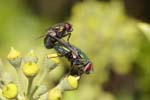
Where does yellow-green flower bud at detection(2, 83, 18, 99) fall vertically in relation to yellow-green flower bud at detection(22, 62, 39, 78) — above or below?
below

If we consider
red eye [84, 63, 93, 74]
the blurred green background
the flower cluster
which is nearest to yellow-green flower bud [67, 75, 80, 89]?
the flower cluster


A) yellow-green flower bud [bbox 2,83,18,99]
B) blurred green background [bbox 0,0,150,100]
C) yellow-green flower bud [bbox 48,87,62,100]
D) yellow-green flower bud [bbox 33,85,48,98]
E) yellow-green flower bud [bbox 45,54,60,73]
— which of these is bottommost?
blurred green background [bbox 0,0,150,100]

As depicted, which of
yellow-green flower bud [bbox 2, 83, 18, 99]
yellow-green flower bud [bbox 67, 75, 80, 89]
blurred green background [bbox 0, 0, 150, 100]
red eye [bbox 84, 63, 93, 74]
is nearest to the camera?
Result: yellow-green flower bud [bbox 2, 83, 18, 99]

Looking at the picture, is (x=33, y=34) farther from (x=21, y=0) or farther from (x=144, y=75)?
(x=144, y=75)

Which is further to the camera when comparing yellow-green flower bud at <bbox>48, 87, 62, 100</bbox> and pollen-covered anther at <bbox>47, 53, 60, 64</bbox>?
pollen-covered anther at <bbox>47, 53, 60, 64</bbox>

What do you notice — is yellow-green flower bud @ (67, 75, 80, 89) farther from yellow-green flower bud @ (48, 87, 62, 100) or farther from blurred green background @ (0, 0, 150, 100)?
blurred green background @ (0, 0, 150, 100)

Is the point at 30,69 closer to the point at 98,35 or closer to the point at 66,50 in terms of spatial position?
the point at 66,50

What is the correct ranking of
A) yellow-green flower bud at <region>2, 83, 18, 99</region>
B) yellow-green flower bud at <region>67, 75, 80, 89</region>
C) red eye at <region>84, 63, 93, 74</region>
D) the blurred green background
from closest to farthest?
1. yellow-green flower bud at <region>2, 83, 18, 99</region>
2. yellow-green flower bud at <region>67, 75, 80, 89</region>
3. red eye at <region>84, 63, 93, 74</region>
4. the blurred green background

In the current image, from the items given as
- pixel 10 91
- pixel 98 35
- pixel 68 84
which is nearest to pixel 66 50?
pixel 68 84

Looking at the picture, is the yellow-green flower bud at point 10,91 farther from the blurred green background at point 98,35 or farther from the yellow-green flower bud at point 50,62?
the blurred green background at point 98,35
